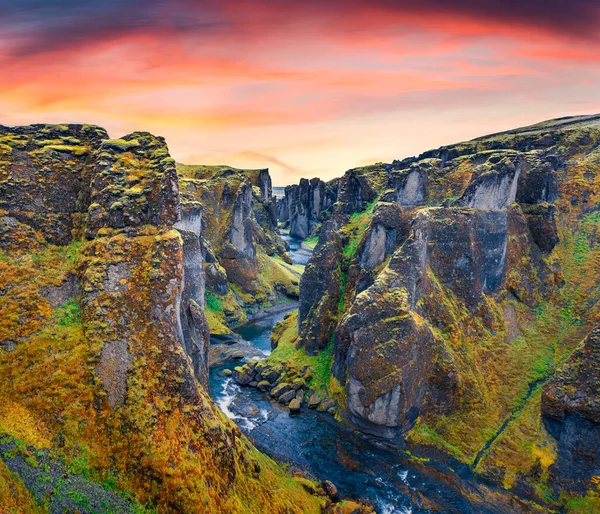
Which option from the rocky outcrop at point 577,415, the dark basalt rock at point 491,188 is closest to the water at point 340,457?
the rocky outcrop at point 577,415

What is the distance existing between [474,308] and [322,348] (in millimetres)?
21432

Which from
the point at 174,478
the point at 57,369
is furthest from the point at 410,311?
the point at 57,369

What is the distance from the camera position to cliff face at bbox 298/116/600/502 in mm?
36906

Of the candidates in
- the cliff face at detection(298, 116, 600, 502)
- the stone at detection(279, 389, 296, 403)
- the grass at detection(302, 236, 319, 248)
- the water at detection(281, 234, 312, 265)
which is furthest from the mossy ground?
the grass at detection(302, 236, 319, 248)

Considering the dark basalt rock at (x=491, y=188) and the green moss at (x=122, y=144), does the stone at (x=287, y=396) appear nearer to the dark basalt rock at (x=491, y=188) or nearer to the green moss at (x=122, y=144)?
the dark basalt rock at (x=491, y=188)

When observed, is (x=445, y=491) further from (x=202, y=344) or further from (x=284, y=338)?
(x=284, y=338)

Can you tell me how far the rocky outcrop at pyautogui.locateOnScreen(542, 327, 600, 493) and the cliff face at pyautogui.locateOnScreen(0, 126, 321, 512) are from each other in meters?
22.5

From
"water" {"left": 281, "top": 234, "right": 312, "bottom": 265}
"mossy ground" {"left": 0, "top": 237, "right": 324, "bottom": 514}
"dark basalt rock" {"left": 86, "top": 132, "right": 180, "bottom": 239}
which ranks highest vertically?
"dark basalt rock" {"left": 86, "top": 132, "right": 180, "bottom": 239}

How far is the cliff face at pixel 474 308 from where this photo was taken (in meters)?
36.9

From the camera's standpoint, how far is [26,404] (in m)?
19.4

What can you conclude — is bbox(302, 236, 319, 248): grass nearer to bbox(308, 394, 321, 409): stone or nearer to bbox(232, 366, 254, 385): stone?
bbox(232, 366, 254, 385): stone

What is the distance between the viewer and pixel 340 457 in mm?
38406

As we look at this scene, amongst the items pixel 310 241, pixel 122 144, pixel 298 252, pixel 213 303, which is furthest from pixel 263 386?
pixel 310 241

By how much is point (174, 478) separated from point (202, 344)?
13.6 meters
